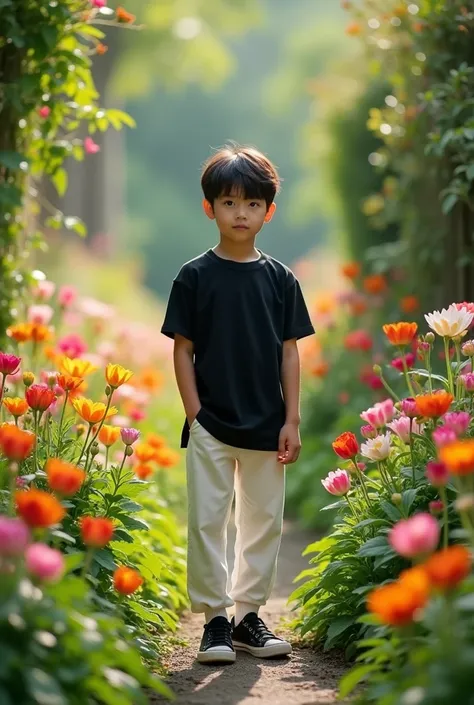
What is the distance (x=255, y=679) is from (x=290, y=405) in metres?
0.78

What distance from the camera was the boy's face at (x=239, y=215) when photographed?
3010 millimetres

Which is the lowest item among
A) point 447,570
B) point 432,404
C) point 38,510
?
point 447,570

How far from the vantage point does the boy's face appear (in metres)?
3.01

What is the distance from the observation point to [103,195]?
47.8 feet

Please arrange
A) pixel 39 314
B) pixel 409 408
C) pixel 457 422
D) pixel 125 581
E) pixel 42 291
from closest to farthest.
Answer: pixel 125 581, pixel 457 422, pixel 409 408, pixel 39 314, pixel 42 291

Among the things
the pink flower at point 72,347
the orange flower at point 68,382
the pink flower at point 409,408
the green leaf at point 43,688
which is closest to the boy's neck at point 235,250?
the orange flower at point 68,382

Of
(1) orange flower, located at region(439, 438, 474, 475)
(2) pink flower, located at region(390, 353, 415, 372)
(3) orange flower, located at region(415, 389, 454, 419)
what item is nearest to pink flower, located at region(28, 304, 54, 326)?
(2) pink flower, located at region(390, 353, 415, 372)

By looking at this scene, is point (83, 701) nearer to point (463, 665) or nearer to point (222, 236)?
point (463, 665)

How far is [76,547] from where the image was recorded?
2.79 meters

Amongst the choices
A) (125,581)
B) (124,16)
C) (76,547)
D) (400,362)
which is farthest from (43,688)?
(124,16)

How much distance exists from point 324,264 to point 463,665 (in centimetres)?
846

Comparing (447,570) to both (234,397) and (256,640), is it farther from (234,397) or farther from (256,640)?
(256,640)

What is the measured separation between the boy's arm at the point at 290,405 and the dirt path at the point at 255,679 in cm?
57

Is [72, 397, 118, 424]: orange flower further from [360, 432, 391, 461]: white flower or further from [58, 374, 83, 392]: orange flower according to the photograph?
[360, 432, 391, 461]: white flower
